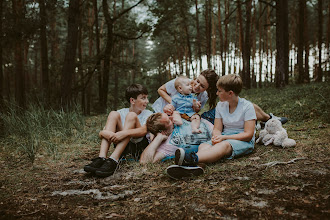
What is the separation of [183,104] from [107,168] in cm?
130

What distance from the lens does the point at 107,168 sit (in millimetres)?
2732

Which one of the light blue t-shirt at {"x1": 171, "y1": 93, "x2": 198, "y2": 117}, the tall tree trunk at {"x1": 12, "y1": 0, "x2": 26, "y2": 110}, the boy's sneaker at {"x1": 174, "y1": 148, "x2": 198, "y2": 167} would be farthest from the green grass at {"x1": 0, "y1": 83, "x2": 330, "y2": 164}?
the tall tree trunk at {"x1": 12, "y1": 0, "x2": 26, "y2": 110}

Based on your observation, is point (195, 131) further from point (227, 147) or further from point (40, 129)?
point (40, 129)

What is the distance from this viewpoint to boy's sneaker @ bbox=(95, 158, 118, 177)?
8.78 ft

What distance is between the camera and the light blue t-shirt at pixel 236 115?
2.97 meters

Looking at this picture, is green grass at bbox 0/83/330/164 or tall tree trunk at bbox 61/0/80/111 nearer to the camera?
green grass at bbox 0/83/330/164

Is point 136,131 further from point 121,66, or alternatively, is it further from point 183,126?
point 121,66

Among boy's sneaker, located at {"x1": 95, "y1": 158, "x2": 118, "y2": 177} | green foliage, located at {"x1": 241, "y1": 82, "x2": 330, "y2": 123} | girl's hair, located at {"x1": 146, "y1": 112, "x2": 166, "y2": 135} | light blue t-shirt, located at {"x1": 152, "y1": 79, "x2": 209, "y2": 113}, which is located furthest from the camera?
green foliage, located at {"x1": 241, "y1": 82, "x2": 330, "y2": 123}

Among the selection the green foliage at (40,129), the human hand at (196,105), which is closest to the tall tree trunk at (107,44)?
the green foliage at (40,129)

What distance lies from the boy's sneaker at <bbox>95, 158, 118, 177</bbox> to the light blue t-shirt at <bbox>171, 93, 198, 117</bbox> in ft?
3.68

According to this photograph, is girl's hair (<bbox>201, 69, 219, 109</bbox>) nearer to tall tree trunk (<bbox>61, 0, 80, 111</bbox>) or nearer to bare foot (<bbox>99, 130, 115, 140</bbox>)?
bare foot (<bbox>99, 130, 115, 140</bbox>)

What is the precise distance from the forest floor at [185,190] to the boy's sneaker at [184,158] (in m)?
0.16

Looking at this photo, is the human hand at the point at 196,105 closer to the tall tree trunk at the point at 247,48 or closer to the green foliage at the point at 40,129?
the green foliage at the point at 40,129

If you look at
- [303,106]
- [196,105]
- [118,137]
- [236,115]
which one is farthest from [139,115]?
[303,106]
